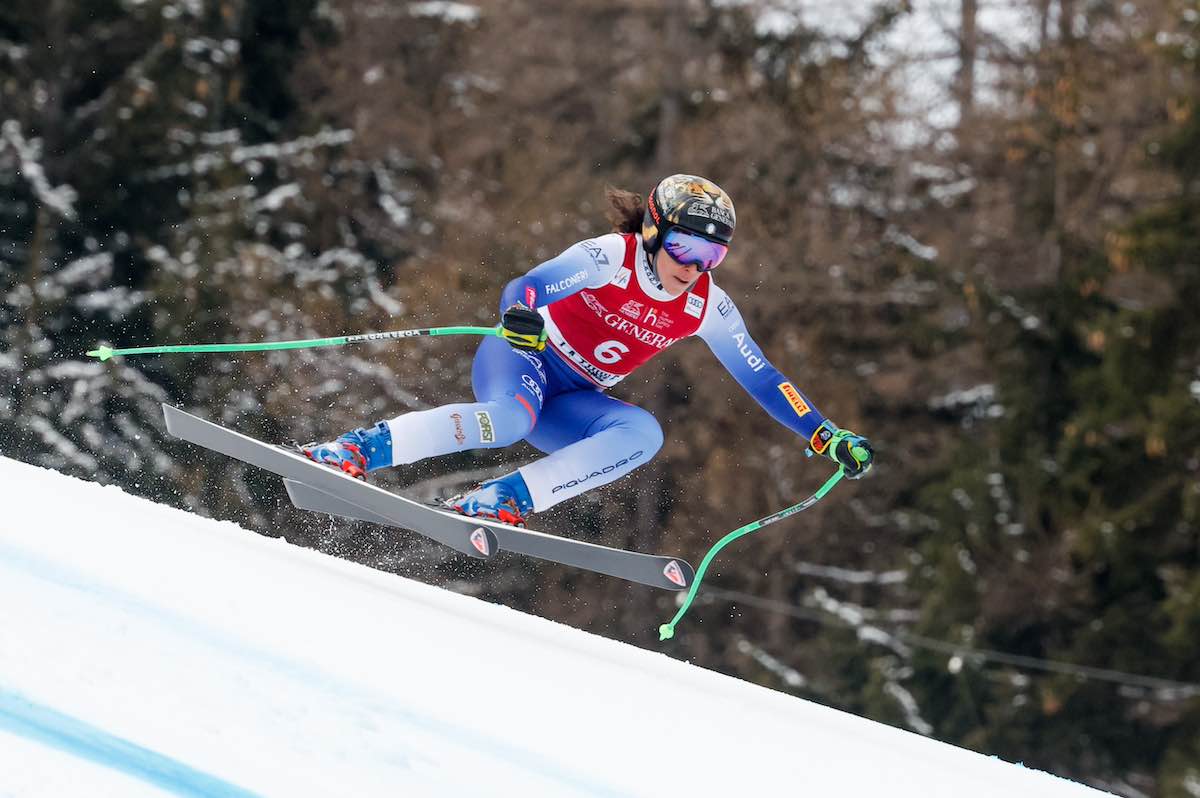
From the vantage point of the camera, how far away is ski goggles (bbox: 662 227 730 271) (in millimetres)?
4953

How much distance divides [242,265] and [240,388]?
211cm

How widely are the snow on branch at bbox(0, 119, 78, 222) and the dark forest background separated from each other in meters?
0.06

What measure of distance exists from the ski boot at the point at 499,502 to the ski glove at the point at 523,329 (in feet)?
2.08

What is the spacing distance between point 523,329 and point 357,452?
75 cm

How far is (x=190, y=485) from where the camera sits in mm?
14750

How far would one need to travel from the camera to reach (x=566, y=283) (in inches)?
193

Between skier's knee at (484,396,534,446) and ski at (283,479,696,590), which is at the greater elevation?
skier's knee at (484,396,534,446)

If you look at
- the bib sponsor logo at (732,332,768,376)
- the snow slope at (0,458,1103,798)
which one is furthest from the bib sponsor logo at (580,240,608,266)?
the snow slope at (0,458,1103,798)

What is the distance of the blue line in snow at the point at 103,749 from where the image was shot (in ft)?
9.66

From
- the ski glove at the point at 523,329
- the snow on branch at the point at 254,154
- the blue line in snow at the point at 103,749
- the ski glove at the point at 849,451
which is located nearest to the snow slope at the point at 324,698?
the blue line in snow at the point at 103,749

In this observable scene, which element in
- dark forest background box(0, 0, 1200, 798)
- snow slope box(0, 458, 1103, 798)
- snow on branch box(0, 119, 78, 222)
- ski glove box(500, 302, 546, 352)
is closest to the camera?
snow slope box(0, 458, 1103, 798)

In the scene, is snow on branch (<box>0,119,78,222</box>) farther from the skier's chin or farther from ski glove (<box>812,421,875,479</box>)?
ski glove (<box>812,421,875,479</box>)

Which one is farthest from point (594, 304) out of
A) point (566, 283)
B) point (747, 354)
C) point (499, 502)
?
point (499, 502)

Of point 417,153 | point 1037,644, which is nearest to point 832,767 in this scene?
point 1037,644
